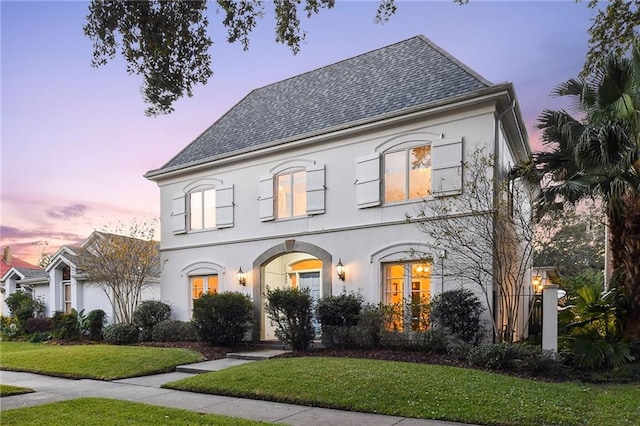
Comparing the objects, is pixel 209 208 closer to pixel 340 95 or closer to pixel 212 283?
pixel 212 283

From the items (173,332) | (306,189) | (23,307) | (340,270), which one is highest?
(306,189)

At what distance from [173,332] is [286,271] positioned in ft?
13.6

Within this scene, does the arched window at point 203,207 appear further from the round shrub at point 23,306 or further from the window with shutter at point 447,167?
the round shrub at point 23,306

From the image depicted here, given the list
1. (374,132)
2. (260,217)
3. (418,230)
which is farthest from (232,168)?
(418,230)

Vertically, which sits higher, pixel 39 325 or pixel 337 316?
pixel 337 316

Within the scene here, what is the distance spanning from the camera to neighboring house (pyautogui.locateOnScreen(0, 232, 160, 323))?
20.4 metres

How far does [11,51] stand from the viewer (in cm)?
706

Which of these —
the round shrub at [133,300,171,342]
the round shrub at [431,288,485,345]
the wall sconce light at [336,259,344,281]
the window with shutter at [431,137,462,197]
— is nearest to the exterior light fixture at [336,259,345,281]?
the wall sconce light at [336,259,344,281]

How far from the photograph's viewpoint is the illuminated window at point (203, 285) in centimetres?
1641

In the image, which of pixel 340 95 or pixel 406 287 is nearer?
pixel 406 287

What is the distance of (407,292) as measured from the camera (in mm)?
12289

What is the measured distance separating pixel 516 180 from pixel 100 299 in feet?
57.7

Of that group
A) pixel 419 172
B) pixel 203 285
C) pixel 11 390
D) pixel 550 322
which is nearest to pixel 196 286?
pixel 203 285

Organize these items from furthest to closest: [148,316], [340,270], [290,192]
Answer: [148,316] < [290,192] < [340,270]
